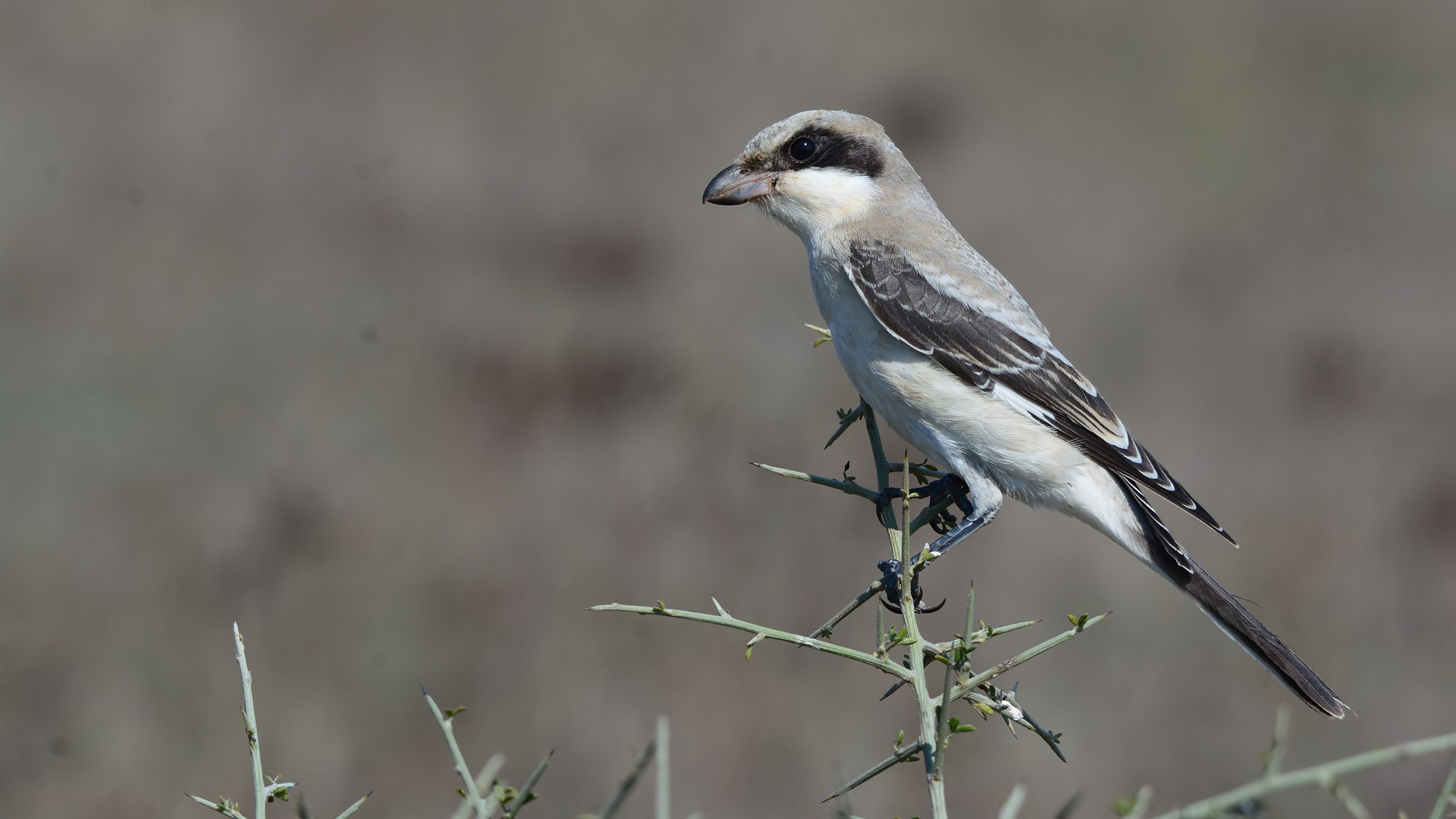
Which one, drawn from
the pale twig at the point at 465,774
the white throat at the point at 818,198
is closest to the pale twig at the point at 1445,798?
the pale twig at the point at 465,774

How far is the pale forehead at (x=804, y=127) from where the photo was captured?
378 centimetres

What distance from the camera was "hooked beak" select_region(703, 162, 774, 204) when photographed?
3.76 meters

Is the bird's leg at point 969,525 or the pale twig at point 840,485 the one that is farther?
the bird's leg at point 969,525

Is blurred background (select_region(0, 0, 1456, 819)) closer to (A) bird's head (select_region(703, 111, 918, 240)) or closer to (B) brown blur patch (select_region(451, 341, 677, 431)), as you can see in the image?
(B) brown blur patch (select_region(451, 341, 677, 431))

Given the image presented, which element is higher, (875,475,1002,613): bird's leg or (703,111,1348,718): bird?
(703,111,1348,718): bird

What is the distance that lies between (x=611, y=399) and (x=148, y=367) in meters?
2.67

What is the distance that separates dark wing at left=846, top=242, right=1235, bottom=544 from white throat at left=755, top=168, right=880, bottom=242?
29 centimetres

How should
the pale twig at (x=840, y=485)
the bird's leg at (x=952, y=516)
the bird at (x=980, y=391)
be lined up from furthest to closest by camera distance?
the bird at (x=980, y=391)
the bird's leg at (x=952, y=516)
the pale twig at (x=840, y=485)

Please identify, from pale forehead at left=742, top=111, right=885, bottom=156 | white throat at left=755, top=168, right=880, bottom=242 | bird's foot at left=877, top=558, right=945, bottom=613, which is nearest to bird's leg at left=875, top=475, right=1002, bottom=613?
bird's foot at left=877, top=558, right=945, bottom=613

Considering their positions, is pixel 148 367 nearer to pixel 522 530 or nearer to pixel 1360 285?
pixel 522 530

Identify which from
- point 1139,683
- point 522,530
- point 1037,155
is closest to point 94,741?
point 522,530

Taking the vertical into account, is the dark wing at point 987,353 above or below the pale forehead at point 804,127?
below

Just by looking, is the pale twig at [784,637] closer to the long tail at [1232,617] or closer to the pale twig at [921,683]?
the pale twig at [921,683]

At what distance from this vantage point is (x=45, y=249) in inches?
283
